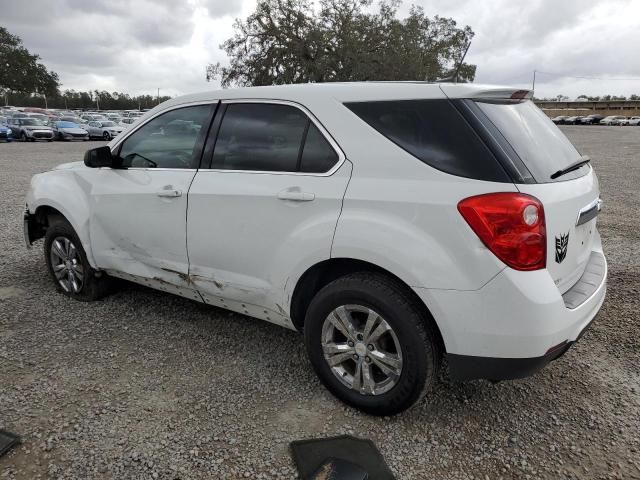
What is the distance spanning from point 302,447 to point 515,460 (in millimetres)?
1037

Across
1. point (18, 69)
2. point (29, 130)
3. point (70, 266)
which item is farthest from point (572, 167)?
point (18, 69)

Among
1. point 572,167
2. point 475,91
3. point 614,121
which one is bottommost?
point 614,121

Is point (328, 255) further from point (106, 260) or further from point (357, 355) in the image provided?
point (106, 260)

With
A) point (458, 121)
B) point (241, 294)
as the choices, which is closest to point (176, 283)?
point (241, 294)

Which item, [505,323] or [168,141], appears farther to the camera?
[168,141]

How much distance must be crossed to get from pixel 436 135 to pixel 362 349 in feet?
3.79

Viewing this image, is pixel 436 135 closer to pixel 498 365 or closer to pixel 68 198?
pixel 498 365

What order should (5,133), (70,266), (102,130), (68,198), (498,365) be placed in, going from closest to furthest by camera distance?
(498,365)
(68,198)
(70,266)
(5,133)
(102,130)

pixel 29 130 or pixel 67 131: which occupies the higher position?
pixel 29 130

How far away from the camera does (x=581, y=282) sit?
8.95 ft

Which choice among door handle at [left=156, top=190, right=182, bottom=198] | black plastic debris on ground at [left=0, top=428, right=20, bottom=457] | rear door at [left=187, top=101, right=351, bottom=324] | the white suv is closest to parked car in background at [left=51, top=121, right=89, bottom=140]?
the white suv

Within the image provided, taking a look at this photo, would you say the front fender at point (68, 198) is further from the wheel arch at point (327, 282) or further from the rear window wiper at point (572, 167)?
the rear window wiper at point (572, 167)

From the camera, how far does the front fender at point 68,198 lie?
4.00m

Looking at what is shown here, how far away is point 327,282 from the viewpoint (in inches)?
115
